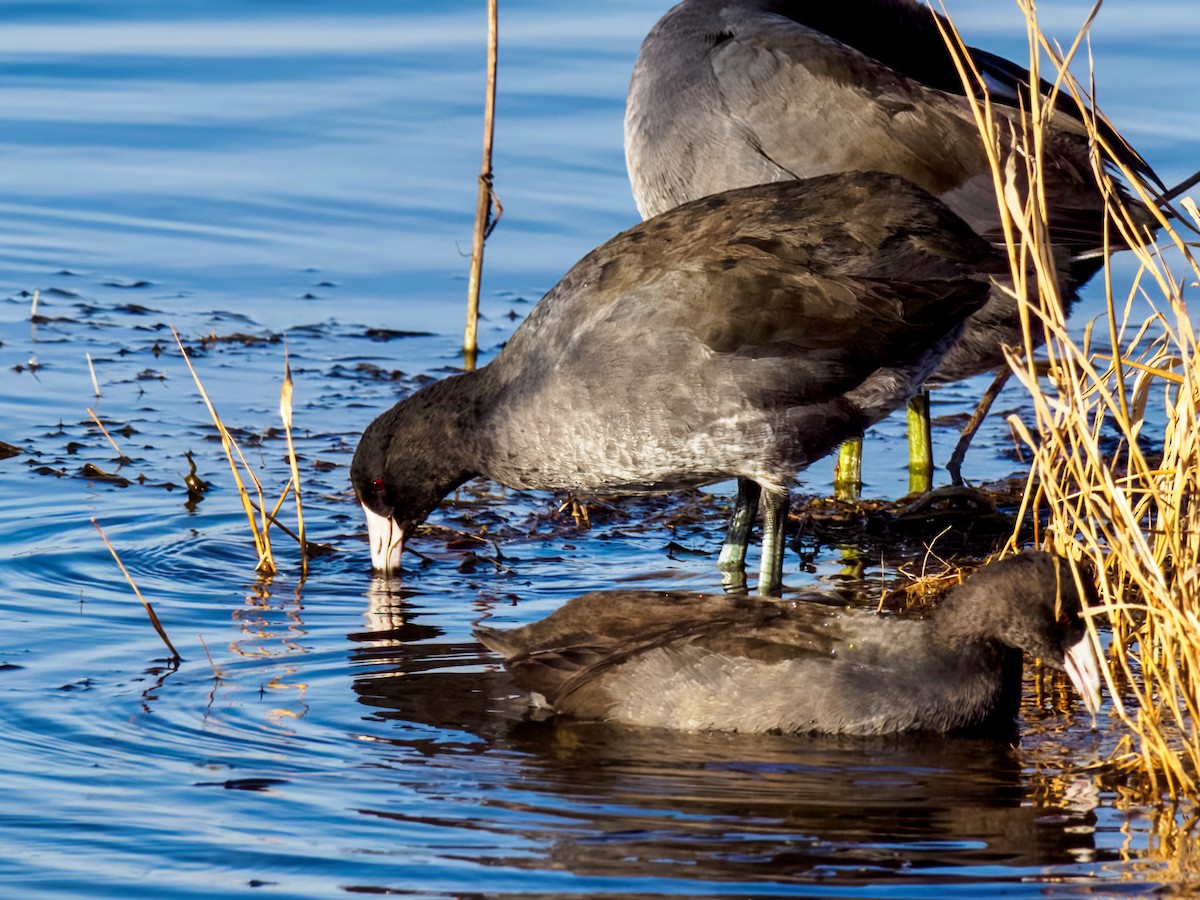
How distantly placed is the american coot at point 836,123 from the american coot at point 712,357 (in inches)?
37.0

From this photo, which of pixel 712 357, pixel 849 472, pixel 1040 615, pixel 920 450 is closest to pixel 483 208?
pixel 849 472

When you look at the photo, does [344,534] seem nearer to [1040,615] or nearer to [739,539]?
[739,539]

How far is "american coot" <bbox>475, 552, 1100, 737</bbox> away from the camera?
533 centimetres

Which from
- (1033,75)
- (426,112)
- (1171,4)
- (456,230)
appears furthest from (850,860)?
(1171,4)

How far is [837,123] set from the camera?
7.71 m

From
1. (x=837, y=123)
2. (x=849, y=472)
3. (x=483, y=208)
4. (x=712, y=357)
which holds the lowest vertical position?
(x=849, y=472)

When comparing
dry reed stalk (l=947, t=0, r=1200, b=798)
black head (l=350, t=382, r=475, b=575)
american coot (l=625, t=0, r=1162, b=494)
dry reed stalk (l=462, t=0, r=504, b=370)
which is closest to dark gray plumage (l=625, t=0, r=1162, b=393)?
american coot (l=625, t=0, r=1162, b=494)

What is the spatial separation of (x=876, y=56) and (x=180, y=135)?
531cm

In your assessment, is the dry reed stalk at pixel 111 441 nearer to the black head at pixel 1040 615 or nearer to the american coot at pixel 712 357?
the american coot at pixel 712 357

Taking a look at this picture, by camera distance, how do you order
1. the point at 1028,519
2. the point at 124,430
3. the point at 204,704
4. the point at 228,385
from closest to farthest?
1. the point at 204,704
2. the point at 1028,519
3. the point at 124,430
4. the point at 228,385

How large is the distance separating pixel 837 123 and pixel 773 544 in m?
2.00

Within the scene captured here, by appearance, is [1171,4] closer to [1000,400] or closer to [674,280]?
[1000,400]

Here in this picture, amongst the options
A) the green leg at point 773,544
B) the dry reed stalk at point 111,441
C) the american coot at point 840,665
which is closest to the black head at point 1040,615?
the american coot at point 840,665

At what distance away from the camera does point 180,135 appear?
12.1 metres
